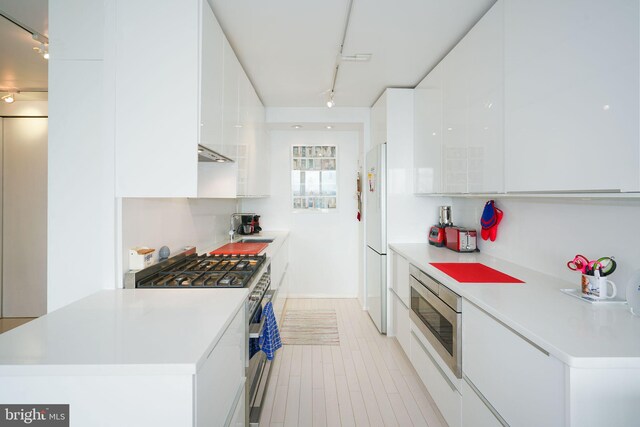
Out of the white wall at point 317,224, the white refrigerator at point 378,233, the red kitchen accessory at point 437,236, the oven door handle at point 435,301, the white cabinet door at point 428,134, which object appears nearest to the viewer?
the oven door handle at point 435,301

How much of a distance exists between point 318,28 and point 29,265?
402 cm

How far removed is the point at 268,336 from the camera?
2.11 meters

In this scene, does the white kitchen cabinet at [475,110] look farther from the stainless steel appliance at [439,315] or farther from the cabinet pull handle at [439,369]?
the cabinet pull handle at [439,369]

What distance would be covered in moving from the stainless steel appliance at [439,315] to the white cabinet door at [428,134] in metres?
0.87

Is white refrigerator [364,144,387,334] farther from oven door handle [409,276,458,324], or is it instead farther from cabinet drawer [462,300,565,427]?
cabinet drawer [462,300,565,427]

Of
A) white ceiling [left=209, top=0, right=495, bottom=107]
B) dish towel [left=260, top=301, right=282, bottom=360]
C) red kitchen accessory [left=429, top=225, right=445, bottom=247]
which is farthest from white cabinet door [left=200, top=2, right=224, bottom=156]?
red kitchen accessory [left=429, top=225, right=445, bottom=247]

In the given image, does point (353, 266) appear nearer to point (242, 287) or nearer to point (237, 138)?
point (237, 138)

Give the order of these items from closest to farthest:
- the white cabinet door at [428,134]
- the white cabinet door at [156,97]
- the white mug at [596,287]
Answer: the white mug at [596,287]
the white cabinet door at [156,97]
the white cabinet door at [428,134]

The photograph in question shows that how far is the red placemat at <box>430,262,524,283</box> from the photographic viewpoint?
1.93m

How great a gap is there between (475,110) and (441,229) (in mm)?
1343

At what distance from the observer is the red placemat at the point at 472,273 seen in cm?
193

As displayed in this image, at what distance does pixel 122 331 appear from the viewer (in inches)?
45.9

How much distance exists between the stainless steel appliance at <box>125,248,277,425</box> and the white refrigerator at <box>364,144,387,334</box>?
141 cm

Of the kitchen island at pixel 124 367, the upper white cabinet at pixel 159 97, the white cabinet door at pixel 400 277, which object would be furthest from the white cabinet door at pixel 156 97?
the white cabinet door at pixel 400 277
